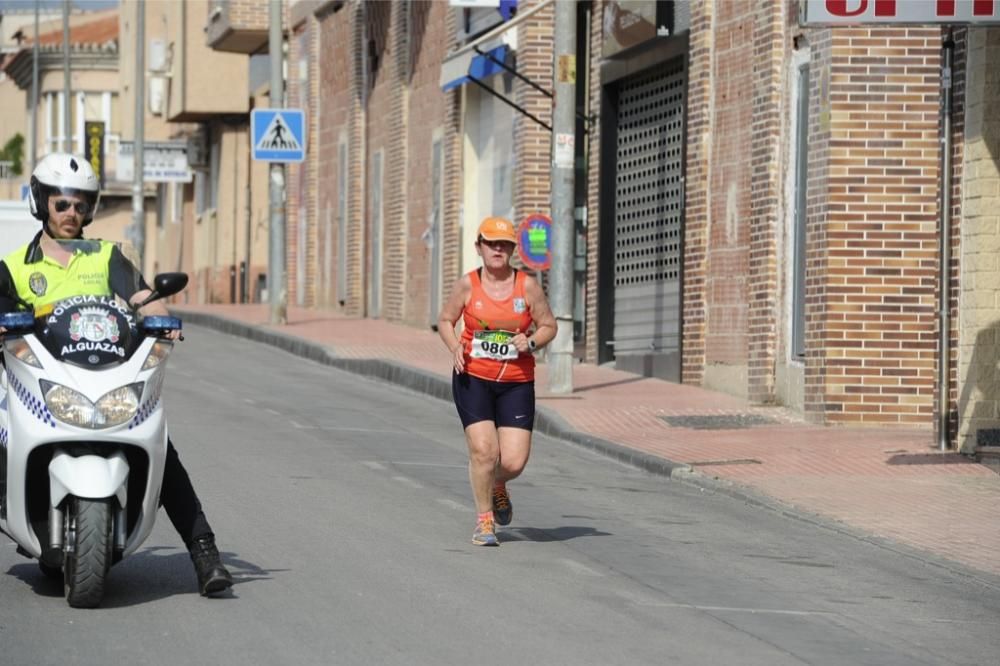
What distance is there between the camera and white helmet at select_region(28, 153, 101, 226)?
8.84 meters

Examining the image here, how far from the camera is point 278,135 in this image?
32.1 metres

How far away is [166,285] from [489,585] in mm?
2145

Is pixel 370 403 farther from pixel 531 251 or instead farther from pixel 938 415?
pixel 938 415

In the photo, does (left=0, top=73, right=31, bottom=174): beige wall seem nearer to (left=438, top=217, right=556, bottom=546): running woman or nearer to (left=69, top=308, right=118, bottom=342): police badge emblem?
(left=438, top=217, right=556, bottom=546): running woman

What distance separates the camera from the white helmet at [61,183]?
8.84 metres

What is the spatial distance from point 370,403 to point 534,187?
7.24 metres

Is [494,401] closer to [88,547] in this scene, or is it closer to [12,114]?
[88,547]

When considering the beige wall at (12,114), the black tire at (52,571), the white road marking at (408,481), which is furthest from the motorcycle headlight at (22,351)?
the beige wall at (12,114)

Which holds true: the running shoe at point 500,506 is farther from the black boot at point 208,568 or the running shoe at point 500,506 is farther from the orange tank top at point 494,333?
the black boot at point 208,568

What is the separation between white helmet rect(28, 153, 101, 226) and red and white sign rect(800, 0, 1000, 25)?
7648mm

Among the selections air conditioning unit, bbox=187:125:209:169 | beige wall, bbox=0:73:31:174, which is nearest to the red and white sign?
air conditioning unit, bbox=187:125:209:169

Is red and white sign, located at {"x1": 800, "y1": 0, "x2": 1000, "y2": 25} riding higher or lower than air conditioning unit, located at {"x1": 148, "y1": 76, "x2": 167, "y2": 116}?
lower

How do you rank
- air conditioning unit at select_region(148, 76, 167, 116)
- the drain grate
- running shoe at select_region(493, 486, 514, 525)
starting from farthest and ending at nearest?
air conditioning unit at select_region(148, 76, 167, 116) < the drain grate < running shoe at select_region(493, 486, 514, 525)

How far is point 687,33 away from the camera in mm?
23266
